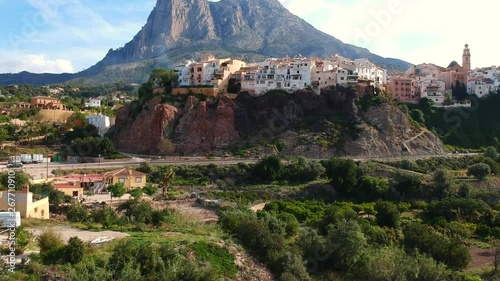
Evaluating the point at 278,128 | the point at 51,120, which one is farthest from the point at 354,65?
the point at 51,120

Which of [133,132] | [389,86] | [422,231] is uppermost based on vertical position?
[389,86]

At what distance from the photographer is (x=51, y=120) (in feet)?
214

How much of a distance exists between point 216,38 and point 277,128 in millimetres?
122471

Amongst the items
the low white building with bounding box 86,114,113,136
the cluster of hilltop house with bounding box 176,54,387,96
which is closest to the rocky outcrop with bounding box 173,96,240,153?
the cluster of hilltop house with bounding box 176,54,387,96

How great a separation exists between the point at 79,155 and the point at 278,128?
20910mm

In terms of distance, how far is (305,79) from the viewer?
56719 mm

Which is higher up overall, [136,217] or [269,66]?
[269,66]

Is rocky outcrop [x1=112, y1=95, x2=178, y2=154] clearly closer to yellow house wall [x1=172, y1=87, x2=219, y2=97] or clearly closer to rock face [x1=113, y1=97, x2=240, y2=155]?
rock face [x1=113, y1=97, x2=240, y2=155]

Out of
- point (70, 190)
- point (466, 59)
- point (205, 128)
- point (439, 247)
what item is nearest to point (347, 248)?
point (439, 247)

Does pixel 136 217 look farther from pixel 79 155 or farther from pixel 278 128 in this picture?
pixel 278 128

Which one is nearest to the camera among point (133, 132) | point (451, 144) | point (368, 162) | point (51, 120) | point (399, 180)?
point (399, 180)

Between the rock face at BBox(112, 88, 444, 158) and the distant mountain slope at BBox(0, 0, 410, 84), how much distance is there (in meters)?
83.0

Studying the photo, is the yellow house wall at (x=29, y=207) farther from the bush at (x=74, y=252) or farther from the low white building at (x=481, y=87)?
the low white building at (x=481, y=87)

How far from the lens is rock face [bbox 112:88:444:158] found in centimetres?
4922
